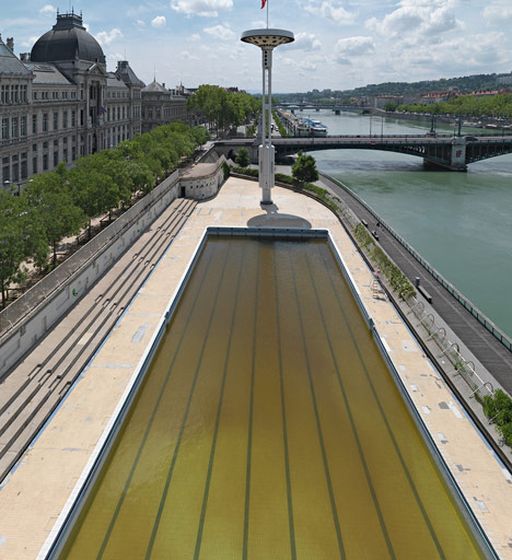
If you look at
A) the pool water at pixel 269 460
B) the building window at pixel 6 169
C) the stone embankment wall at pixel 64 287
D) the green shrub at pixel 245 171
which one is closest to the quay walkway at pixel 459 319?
the pool water at pixel 269 460

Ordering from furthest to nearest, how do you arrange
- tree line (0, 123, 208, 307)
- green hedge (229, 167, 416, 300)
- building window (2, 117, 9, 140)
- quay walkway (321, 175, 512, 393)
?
building window (2, 117, 9, 140)
green hedge (229, 167, 416, 300)
tree line (0, 123, 208, 307)
quay walkway (321, 175, 512, 393)

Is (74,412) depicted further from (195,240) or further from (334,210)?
(334,210)

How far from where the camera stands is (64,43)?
76750mm

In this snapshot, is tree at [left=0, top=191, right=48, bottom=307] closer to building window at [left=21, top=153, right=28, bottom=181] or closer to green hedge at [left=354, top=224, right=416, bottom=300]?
green hedge at [left=354, top=224, right=416, bottom=300]

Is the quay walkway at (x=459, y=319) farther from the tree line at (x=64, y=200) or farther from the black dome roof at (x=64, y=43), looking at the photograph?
the black dome roof at (x=64, y=43)

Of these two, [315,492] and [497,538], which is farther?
[315,492]

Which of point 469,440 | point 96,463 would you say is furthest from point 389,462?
point 96,463

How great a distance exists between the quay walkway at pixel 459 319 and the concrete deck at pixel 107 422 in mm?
2393

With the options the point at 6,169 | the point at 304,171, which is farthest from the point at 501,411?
the point at 304,171

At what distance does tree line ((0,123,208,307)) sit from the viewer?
28047 millimetres

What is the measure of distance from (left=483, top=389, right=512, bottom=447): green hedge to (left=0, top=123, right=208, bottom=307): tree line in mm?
21929

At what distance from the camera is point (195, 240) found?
4903cm

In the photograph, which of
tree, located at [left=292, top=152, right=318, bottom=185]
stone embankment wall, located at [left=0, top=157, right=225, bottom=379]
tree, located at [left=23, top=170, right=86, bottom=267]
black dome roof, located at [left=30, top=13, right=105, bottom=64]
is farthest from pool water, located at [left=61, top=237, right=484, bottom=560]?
black dome roof, located at [left=30, top=13, right=105, bottom=64]

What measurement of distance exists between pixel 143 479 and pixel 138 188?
4178 centimetres
